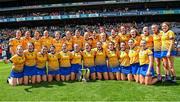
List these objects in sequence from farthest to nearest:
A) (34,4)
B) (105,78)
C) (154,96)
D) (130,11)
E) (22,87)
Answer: (34,4)
(130,11)
(105,78)
(22,87)
(154,96)

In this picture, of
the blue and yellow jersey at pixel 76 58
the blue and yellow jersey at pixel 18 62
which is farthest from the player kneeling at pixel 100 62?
the blue and yellow jersey at pixel 18 62

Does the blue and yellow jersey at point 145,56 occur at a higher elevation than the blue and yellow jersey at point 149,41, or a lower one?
lower

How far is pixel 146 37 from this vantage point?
11.9m

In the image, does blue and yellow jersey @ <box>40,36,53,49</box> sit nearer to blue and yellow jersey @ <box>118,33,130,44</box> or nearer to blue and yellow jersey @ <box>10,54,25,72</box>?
blue and yellow jersey @ <box>10,54,25,72</box>

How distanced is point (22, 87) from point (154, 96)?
4.64 m

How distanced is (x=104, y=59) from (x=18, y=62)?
3226mm

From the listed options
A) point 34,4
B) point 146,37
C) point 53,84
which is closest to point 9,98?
point 53,84

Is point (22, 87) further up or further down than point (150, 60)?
further down

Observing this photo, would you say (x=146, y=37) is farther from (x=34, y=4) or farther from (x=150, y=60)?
(x=34, y=4)

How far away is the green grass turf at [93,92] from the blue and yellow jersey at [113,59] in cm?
82

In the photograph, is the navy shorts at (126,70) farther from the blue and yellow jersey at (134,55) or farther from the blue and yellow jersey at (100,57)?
the blue and yellow jersey at (100,57)

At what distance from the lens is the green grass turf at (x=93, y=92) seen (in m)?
9.39

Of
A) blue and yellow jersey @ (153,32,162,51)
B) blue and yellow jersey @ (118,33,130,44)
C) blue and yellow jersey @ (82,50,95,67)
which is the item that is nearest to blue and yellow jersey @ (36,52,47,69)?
blue and yellow jersey @ (82,50,95,67)

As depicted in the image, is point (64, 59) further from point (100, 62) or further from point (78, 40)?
point (78, 40)
